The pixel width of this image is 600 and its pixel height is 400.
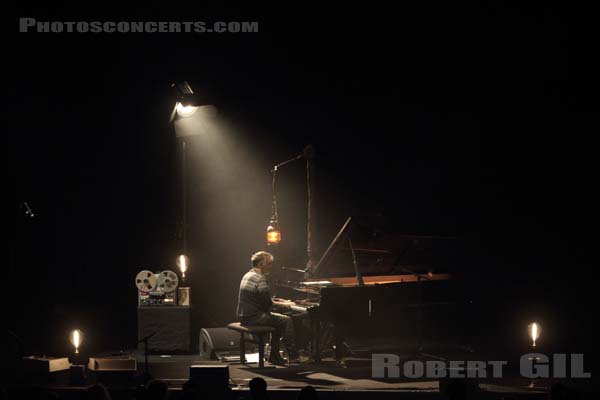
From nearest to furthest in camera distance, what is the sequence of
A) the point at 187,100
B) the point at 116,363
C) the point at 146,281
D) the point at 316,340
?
the point at 116,363 → the point at 316,340 → the point at 187,100 → the point at 146,281

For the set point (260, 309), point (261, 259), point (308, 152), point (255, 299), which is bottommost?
point (260, 309)

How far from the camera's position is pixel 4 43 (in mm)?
10688

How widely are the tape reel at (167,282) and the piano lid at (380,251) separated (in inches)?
75.5

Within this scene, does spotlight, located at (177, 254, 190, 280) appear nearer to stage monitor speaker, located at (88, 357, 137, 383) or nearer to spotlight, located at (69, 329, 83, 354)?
spotlight, located at (69, 329, 83, 354)

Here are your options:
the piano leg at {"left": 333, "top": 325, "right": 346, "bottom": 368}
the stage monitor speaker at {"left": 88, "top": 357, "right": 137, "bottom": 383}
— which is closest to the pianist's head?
the piano leg at {"left": 333, "top": 325, "right": 346, "bottom": 368}

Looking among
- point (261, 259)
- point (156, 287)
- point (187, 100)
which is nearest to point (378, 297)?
point (261, 259)

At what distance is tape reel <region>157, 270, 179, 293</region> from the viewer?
10.7 metres

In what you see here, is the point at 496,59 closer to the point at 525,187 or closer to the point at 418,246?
the point at 525,187

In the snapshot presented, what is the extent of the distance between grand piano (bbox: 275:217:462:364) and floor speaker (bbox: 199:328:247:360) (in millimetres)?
835

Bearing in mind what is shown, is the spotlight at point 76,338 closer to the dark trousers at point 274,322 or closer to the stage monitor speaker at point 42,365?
the stage monitor speaker at point 42,365

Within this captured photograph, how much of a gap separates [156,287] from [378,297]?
320 cm

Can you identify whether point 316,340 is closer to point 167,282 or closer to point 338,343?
point 338,343

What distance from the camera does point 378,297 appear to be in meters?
9.07

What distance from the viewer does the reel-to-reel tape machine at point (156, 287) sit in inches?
419
